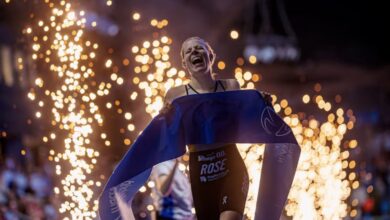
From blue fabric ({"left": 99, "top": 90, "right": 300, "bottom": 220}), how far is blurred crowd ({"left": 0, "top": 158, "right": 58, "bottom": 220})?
437 cm

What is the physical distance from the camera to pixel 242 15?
74.1 ft

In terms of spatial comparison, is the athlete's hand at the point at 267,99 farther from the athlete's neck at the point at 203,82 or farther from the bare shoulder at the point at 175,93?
the bare shoulder at the point at 175,93

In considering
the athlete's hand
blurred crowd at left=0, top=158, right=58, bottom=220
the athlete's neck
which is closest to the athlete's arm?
the athlete's neck

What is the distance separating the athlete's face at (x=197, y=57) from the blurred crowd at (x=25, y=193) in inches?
180

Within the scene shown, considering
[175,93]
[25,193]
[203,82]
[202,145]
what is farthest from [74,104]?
[25,193]

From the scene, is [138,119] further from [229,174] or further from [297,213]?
[229,174]

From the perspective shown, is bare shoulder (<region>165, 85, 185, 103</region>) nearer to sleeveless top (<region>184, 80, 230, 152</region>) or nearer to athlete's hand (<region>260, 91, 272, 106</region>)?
sleeveless top (<region>184, 80, 230, 152</region>)

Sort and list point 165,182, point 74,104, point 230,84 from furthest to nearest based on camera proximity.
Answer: point 74,104
point 165,182
point 230,84

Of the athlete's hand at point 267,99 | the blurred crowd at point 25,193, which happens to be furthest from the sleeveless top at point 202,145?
the blurred crowd at point 25,193

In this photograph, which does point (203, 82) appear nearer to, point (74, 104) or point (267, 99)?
point (267, 99)

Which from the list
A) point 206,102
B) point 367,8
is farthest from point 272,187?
point 367,8

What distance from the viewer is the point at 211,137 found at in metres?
4.64

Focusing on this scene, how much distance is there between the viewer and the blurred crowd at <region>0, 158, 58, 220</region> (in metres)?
8.81

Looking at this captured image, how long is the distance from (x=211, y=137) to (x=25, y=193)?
5381 millimetres
